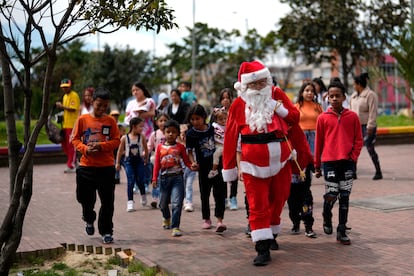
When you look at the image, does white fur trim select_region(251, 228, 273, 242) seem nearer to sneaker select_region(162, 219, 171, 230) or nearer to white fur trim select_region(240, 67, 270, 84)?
white fur trim select_region(240, 67, 270, 84)

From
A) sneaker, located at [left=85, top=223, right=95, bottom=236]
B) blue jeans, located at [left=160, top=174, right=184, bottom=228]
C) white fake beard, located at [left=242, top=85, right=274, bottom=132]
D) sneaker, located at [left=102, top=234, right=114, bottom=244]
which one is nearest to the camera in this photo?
white fake beard, located at [left=242, top=85, right=274, bottom=132]

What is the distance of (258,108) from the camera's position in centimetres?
562

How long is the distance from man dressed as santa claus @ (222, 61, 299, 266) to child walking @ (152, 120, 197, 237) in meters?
1.27

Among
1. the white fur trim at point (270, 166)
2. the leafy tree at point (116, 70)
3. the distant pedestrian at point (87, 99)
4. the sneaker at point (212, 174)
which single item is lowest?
the sneaker at point (212, 174)

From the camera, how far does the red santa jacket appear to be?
555cm

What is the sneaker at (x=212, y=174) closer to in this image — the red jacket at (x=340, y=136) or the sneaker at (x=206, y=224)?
the sneaker at (x=206, y=224)

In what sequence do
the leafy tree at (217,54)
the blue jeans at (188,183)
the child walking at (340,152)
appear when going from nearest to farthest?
the child walking at (340,152) → the blue jeans at (188,183) → the leafy tree at (217,54)

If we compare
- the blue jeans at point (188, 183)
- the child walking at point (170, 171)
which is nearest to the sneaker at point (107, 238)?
the child walking at point (170, 171)

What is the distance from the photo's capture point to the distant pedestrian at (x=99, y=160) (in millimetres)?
6448

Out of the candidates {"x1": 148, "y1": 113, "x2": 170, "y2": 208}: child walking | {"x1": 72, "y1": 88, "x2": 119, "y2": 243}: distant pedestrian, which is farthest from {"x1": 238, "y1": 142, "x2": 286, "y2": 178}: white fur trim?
{"x1": 148, "y1": 113, "x2": 170, "y2": 208}: child walking

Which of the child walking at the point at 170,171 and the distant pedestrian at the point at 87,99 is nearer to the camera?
the child walking at the point at 170,171

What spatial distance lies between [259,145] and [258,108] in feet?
1.16

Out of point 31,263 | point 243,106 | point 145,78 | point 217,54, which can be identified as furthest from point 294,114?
point 145,78

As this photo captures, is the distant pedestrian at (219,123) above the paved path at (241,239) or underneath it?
above
